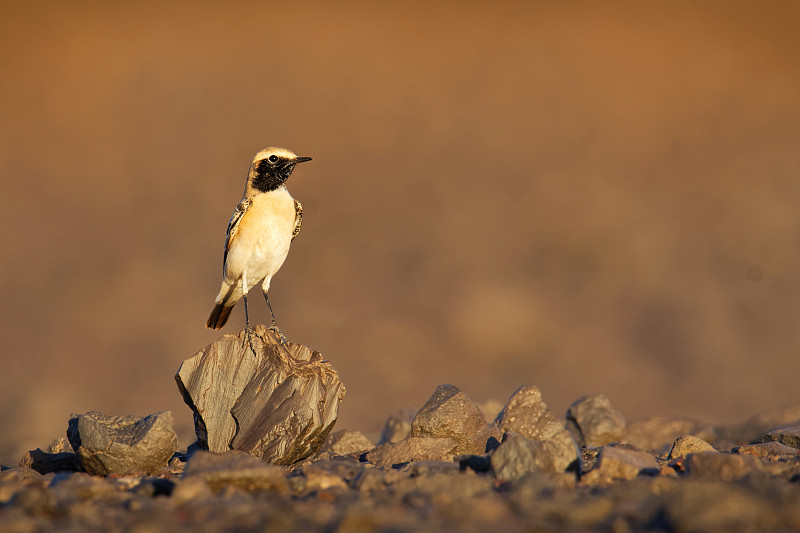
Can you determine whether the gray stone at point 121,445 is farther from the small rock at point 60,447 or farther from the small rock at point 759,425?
the small rock at point 759,425

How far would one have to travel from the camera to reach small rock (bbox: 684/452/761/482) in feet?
19.2

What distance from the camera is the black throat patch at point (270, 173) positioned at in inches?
412

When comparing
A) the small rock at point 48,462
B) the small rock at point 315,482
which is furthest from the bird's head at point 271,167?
the small rock at point 315,482

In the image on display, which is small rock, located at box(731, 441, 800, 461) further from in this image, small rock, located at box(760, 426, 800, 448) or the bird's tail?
the bird's tail

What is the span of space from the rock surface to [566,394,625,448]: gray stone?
15.0ft

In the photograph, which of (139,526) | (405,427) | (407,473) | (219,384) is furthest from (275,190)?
(139,526)

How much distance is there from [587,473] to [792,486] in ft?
4.71

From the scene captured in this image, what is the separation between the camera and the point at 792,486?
17.8 ft

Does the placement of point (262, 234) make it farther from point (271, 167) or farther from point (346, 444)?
point (346, 444)

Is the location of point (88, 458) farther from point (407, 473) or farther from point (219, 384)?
point (407, 473)

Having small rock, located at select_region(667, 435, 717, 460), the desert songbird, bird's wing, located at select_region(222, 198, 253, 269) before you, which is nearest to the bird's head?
the desert songbird

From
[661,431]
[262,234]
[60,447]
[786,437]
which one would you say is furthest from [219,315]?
[786,437]

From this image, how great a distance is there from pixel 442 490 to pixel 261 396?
364cm

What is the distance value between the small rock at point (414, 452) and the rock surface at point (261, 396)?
669 mm
